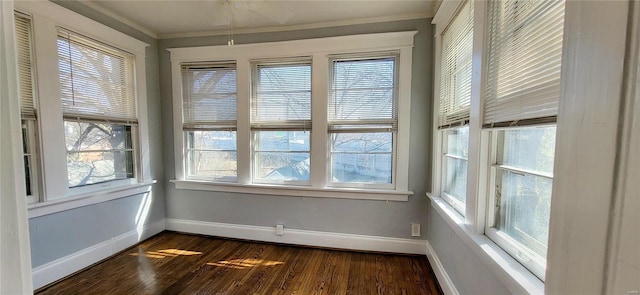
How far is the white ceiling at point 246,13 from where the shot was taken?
2201mm

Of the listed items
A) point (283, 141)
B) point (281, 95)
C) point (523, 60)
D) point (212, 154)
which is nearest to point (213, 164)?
point (212, 154)

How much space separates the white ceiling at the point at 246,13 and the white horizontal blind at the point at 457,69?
0.55 metres

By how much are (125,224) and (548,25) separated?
144 inches

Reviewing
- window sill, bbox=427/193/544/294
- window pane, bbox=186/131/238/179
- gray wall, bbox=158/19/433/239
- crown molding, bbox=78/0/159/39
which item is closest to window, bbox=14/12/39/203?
crown molding, bbox=78/0/159/39

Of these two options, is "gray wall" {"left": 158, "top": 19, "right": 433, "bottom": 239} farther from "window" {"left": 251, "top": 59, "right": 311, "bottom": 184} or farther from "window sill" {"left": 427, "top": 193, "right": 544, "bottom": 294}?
"window sill" {"left": 427, "top": 193, "right": 544, "bottom": 294}

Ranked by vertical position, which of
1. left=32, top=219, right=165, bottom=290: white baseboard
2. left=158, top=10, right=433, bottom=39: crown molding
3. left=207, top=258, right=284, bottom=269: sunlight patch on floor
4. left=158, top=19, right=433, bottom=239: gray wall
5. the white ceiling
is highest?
the white ceiling

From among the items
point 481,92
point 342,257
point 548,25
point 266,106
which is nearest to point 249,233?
point 342,257

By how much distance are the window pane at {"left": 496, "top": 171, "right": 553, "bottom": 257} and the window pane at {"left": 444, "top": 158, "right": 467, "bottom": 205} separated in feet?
1.51

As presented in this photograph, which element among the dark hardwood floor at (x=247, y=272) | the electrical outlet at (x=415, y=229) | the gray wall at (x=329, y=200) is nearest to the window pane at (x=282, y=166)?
the gray wall at (x=329, y=200)

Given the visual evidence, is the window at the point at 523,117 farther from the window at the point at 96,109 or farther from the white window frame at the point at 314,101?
the window at the point at 96,109

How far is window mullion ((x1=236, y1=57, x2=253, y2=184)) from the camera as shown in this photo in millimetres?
2797

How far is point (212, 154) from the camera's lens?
9.90ft

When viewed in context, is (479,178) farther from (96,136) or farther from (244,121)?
(96,136)

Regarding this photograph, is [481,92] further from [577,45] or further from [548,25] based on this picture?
[577,45]
